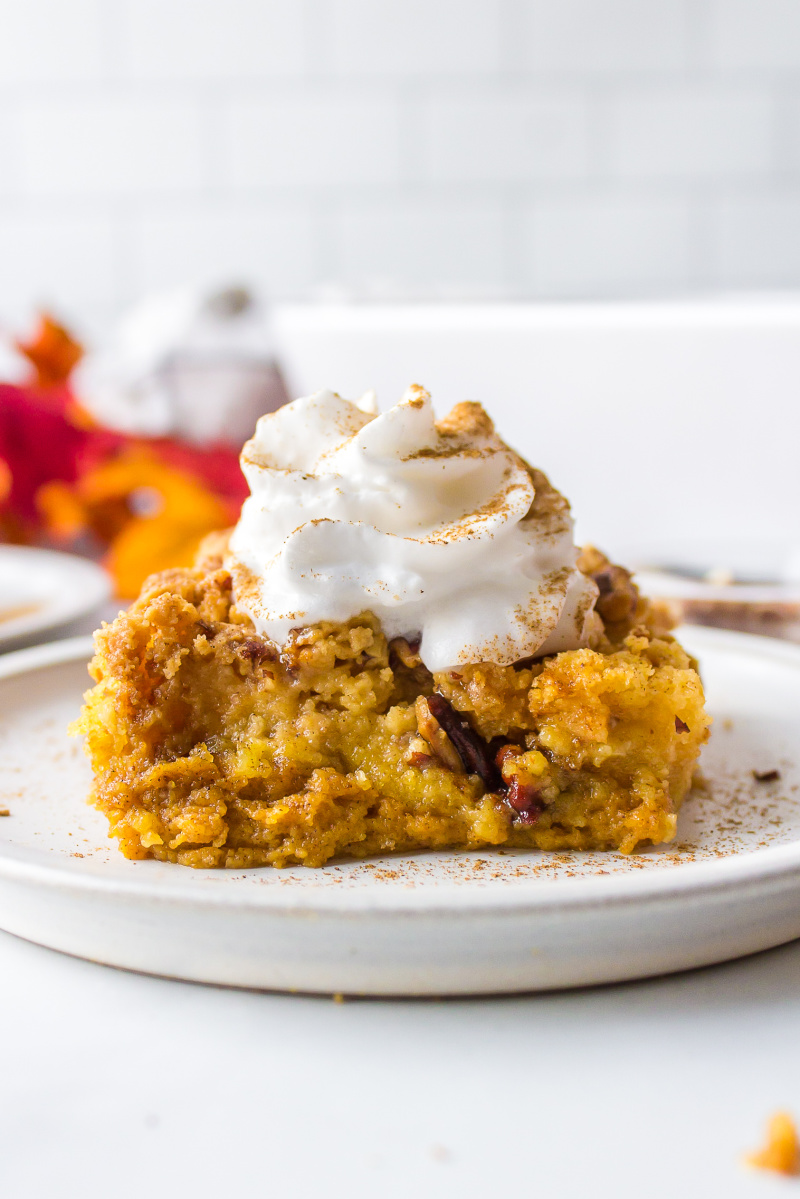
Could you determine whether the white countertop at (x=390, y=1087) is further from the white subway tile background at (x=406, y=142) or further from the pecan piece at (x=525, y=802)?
the white subway tile background at (x=406, y=142)

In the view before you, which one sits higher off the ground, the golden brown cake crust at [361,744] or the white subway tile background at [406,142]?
the white subway tile background at [406,142]

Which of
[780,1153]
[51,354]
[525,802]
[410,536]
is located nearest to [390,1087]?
[780,1153]

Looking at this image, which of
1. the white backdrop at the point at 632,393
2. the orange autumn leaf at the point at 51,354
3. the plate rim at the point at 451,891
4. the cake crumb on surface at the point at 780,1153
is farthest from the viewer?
the orange autumn leaf at the point at 51,354

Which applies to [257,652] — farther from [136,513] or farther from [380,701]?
[136,513]

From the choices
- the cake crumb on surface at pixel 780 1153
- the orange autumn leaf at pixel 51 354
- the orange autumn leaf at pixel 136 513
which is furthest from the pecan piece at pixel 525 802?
the orange autumn leaf at pixel 51 354

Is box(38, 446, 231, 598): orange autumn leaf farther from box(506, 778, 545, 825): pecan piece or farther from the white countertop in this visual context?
the white countertop

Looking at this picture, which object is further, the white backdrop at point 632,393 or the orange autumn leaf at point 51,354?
the orange autumn leaf at point 51,354

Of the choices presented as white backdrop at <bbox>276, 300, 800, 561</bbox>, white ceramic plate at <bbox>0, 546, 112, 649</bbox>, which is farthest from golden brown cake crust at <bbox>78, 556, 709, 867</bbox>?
white backdrop at <bbox>276, 300, 800, 561</bbox>
